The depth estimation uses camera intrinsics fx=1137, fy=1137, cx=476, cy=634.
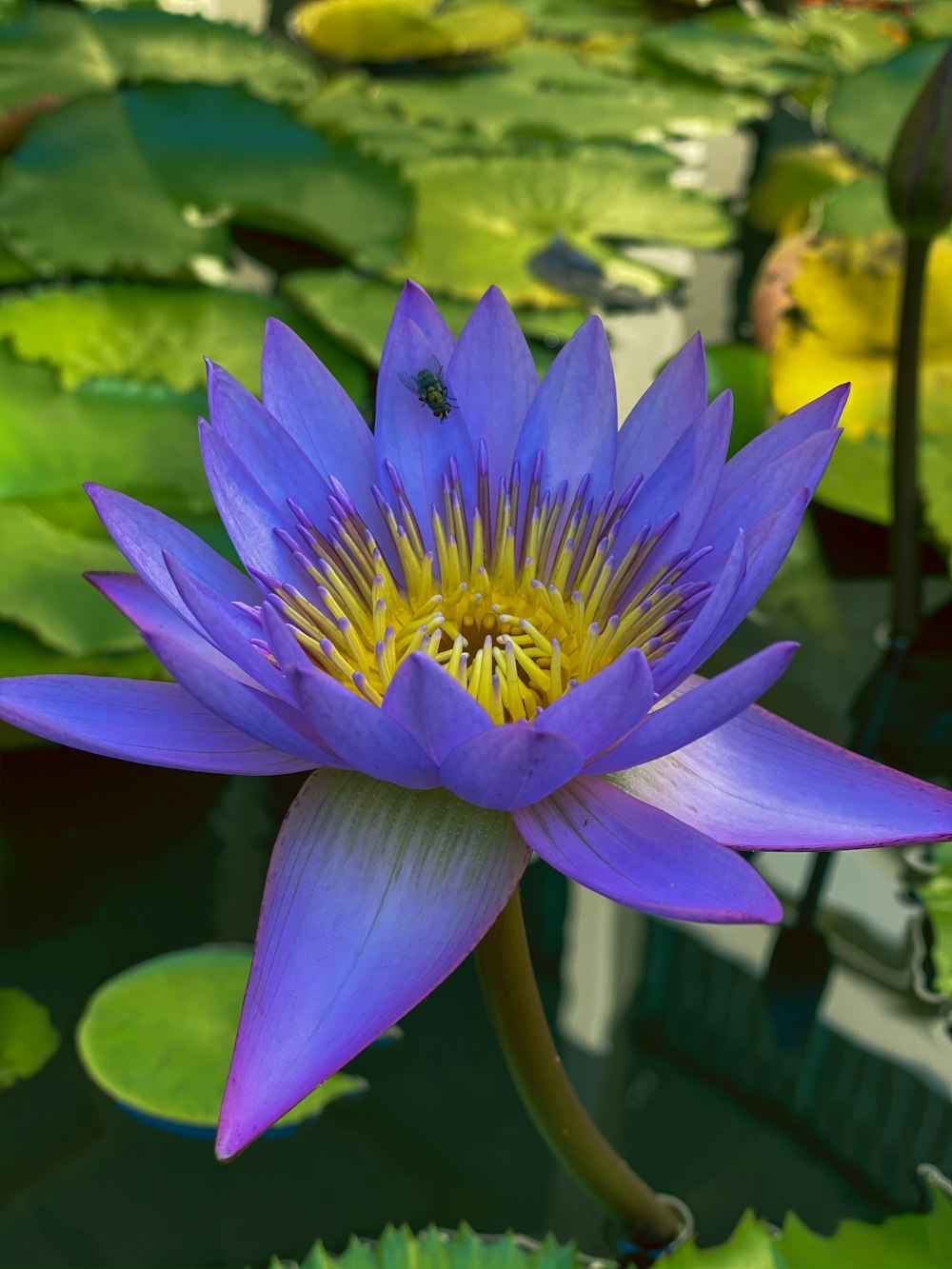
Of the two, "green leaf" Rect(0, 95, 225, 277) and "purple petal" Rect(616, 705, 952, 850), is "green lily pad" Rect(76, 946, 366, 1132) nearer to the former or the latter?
"purple petal" Rect(616, 705, 952, 850)

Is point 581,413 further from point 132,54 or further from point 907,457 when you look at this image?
point 132,54

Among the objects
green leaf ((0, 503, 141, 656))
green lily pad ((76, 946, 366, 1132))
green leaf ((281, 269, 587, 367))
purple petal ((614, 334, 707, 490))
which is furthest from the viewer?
green leaf ((281, 269, 587, 367))

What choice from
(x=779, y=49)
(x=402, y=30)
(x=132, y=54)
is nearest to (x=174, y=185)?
(x=132, y=54)

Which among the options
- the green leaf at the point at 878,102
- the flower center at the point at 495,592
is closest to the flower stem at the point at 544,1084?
the flower center at the point at 495,592

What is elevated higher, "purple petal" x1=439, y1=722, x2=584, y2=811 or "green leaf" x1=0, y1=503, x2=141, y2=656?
"purple petal" x1=439, y1=722, x2=584, y2=811

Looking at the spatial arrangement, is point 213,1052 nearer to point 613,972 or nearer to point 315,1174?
point 315,1174

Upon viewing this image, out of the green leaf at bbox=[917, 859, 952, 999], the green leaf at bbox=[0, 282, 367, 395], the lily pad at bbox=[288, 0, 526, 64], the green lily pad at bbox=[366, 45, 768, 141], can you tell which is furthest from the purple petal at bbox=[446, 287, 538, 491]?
the lily pad at bbox=[288, 0, 526, 64]
